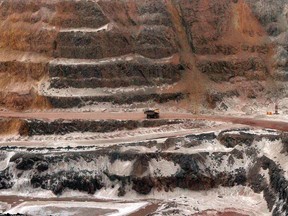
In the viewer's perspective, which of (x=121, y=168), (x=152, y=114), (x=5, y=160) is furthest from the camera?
(x=152, y=114)

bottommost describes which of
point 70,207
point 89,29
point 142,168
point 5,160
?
point 70,207

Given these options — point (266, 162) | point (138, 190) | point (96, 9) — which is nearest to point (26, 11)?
point (96, 9)

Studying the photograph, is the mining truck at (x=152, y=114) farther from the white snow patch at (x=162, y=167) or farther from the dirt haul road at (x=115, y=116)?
the white snow patch at (x=162, y=167)

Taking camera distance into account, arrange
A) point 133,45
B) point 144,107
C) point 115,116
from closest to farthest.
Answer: point 115,116 → point 144,107 → point 133,45

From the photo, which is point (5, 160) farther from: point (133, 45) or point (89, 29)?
point (133, 45)

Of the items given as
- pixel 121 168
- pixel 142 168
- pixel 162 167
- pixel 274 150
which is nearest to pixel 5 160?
pixel 121 168

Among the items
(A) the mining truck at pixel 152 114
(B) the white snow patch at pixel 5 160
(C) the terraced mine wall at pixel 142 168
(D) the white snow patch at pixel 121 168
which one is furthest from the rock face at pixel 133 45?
(D) the white snow patch at pixel 121 168

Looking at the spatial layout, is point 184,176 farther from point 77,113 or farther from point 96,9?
point 96,9
